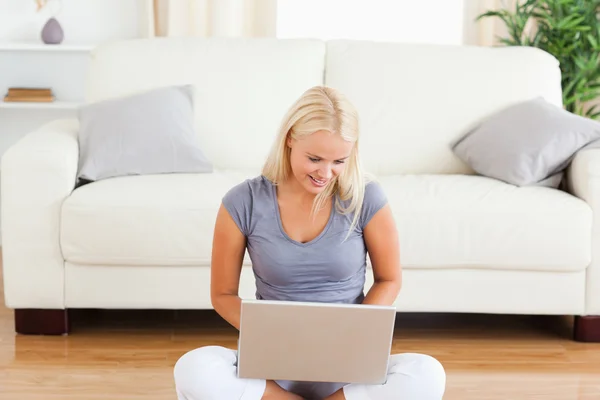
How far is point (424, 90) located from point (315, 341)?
195 cm

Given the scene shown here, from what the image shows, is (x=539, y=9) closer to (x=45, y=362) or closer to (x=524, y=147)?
(x=524, y=147)

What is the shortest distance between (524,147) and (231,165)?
105 cm

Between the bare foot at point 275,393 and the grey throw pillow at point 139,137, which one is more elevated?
the grey throw pillow at point 139,137

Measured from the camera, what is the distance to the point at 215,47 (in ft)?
11.4

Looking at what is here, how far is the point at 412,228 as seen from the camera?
2795 millimetres

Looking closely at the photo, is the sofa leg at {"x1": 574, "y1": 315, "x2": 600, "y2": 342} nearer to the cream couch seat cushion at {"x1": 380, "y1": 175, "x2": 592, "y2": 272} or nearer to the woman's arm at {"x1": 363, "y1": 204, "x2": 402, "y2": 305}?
the cream couch seat cushion at {"x1": 380, "y1": 175, "x2": 592, "y2": 272}

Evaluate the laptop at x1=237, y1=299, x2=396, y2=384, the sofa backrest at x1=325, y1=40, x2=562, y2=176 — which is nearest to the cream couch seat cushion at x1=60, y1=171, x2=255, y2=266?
the sofa backrest at x1=325, y1=40, x2=562, y2=176

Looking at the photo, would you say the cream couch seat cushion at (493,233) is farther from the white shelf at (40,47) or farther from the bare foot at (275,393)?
the white shelf at (40,47)

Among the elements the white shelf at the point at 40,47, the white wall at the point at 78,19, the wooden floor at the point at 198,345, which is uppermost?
the white wall at the point at 78,19

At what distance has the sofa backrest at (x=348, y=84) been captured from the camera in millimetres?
3369

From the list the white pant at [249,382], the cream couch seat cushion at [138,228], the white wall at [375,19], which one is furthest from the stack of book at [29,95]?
the white pant at [249,382]

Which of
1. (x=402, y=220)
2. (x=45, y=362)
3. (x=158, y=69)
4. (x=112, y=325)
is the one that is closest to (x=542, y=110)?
(x=402, y=220)

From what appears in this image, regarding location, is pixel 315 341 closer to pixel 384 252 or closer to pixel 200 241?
pixel 384 252

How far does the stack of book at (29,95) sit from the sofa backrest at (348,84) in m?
0.98
